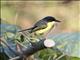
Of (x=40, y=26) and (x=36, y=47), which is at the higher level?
(x=40, y=26)

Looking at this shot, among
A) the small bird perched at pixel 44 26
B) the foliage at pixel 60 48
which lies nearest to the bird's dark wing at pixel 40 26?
the small bird perched at pixel 44 26

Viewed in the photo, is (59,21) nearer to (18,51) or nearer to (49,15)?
(49,15)

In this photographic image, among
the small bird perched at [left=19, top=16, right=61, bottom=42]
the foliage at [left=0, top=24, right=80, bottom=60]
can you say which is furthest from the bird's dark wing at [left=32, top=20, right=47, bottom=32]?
the foliage at [left=0, top=24, right=80, bottom=60]

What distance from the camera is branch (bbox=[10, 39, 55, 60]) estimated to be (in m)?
2.82

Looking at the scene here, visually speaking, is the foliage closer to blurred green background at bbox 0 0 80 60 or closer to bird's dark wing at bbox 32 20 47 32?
blurred green background at bbox 0 0 80 60

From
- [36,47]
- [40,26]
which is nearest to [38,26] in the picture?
[40,26]

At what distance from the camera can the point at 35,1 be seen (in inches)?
115

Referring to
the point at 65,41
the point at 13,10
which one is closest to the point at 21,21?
the point at 13,10

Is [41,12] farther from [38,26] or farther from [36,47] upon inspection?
[36,47]

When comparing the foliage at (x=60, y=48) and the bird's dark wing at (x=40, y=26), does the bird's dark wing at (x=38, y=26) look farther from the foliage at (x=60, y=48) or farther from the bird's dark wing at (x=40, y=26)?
the foliage at (x=60, y=48)

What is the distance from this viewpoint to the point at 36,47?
2.84 metres

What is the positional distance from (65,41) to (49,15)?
0.21 metres

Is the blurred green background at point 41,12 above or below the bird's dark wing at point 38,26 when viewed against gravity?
above

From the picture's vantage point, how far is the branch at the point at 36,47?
2.82 meters
